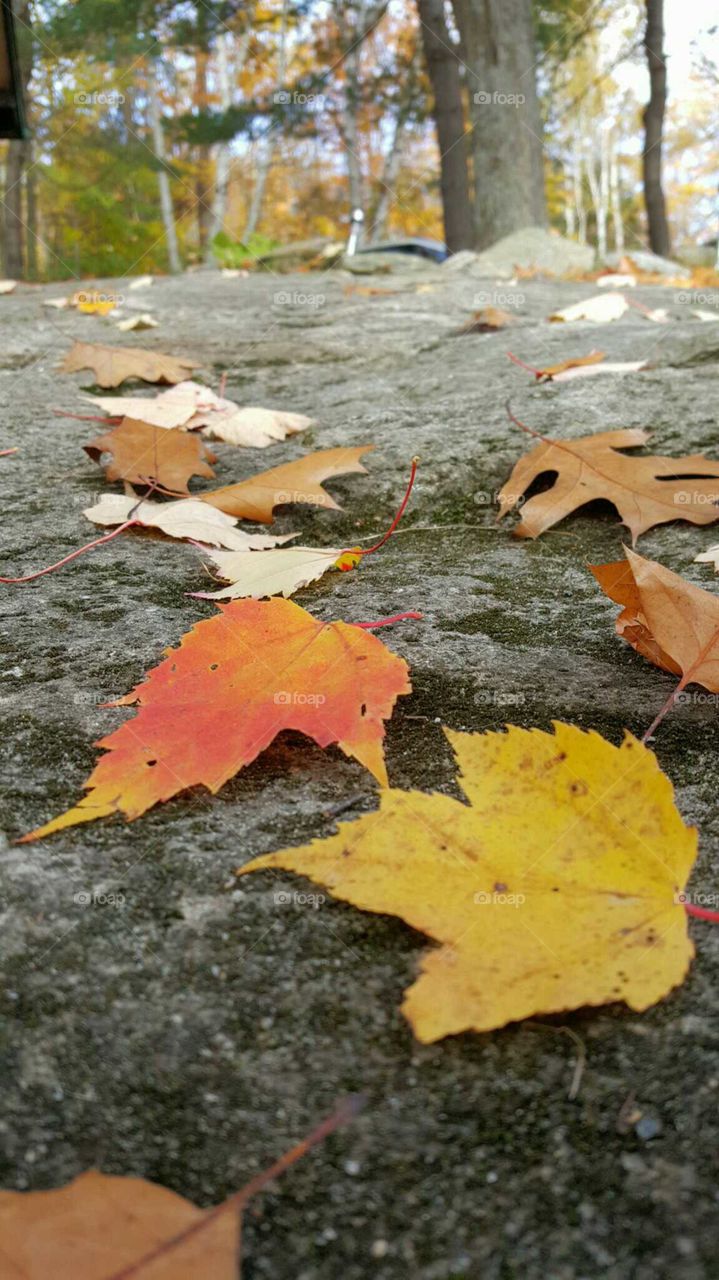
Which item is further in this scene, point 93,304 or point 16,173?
point 16,173

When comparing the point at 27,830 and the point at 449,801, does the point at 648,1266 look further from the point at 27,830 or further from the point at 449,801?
the point at 27,830

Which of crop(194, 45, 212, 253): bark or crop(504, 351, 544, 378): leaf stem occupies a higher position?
crop(194, 45, 212, 253): bark

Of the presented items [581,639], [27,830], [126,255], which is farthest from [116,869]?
[126,255]
